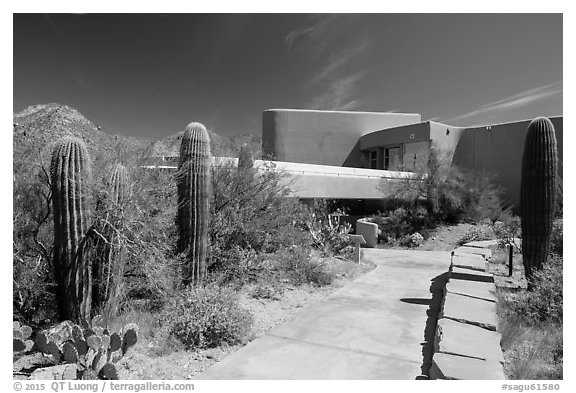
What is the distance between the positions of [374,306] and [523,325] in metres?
2.01

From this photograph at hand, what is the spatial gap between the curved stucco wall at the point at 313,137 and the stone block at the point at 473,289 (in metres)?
22.8

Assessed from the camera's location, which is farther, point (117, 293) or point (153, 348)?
point (117, 293)

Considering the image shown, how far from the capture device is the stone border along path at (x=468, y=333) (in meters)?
3.21

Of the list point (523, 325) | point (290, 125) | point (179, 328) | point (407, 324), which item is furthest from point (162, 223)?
point (290, 125)

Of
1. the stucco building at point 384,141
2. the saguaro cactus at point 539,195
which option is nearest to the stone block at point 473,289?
the saguaro cactus at point 539,195

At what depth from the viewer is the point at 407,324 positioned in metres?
5.14

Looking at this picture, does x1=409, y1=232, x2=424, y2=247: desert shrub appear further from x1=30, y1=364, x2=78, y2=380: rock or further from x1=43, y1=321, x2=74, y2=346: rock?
x1=30, y1=364, x2=78, y2=380: rock

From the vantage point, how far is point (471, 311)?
15.2 feet

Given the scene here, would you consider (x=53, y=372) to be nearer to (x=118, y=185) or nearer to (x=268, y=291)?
(x=118, y=185)

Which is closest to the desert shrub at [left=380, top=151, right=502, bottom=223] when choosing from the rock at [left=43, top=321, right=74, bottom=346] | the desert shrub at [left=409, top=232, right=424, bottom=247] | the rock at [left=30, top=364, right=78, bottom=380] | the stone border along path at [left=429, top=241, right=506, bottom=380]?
the desert shrub at [left=409, top=232, right=424, bottom=247]

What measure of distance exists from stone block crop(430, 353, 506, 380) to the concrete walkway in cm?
40

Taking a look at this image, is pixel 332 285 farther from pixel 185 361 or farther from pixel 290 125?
pixel 290 125

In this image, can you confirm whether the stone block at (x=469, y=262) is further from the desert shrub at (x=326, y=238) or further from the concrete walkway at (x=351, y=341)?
the desert shrub at (x=326, y=238)

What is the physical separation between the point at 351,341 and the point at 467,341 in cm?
129
